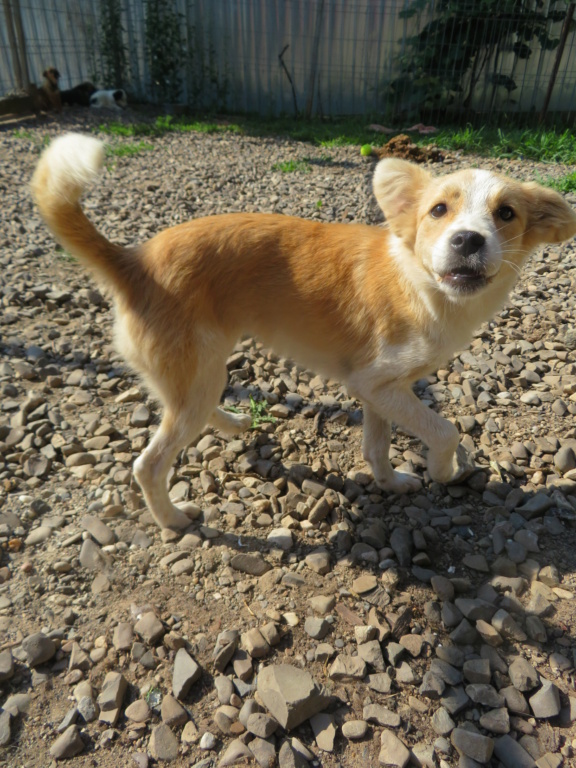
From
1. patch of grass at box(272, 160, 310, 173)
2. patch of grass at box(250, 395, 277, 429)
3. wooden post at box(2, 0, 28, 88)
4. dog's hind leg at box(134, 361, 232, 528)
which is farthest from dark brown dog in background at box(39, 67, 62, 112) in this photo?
dog's hind leg at box(134, 361, 232, 528)

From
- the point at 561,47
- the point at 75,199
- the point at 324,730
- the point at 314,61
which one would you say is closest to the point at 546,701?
the point at 324,730

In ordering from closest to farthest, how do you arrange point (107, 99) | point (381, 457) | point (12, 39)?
point (381, 457)
point (12, 39)
point (107, 99)

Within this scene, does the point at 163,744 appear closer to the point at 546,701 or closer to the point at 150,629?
the point at 150,629

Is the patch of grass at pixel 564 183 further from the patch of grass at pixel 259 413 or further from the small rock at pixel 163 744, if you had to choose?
the small rock at pixel 163 744

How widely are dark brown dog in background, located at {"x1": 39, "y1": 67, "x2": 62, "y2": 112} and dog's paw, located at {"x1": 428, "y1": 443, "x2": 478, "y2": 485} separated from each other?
10.8 meters

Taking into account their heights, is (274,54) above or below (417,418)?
above

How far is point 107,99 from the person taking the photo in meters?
11.2

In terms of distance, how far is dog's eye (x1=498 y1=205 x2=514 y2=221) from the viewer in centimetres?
239

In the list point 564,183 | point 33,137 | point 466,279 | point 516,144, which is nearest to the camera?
point 466,279

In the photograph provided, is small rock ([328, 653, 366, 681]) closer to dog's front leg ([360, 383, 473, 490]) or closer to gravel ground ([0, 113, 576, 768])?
gravel ground ([0, 113, 576, 768])

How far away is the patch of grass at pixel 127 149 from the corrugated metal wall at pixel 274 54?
3432mm

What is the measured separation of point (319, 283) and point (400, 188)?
624 millimetres

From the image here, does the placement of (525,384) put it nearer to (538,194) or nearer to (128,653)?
(538,194)

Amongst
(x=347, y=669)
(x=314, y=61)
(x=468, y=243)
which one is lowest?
(x=347, y=669)
